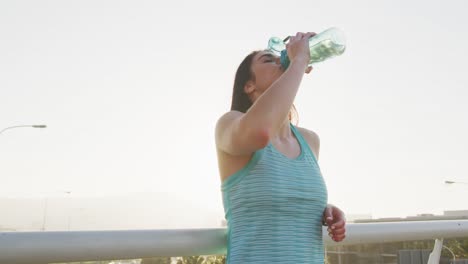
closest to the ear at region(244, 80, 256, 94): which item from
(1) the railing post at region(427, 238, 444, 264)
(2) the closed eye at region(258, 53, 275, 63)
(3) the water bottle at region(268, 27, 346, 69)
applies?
(2) the closed eye at region(258, 53, 275, 63)

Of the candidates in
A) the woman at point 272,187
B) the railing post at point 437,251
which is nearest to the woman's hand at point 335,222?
the woman at point 272,187

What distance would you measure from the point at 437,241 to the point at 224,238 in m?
1.18

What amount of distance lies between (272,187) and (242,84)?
1.92ft

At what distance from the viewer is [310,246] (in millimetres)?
1534

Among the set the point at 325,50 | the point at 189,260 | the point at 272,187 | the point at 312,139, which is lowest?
the point at 189,260

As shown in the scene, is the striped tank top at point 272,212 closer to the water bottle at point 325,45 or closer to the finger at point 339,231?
the finger at point 339,231

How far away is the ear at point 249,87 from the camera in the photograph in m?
1.88

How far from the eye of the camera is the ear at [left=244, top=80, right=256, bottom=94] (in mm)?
1880

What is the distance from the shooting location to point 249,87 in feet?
6.21

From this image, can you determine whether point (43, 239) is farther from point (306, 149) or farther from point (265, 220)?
point (306, 149)

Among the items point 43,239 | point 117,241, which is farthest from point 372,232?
point 43,239

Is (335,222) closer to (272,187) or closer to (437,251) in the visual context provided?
(272,187)

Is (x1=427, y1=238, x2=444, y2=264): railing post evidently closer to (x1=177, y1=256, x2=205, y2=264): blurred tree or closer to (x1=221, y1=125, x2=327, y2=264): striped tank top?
(x1=221, y1=125, x2=327, y2=264): striped tank top

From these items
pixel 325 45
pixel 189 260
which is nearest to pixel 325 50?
pixel 325 45
